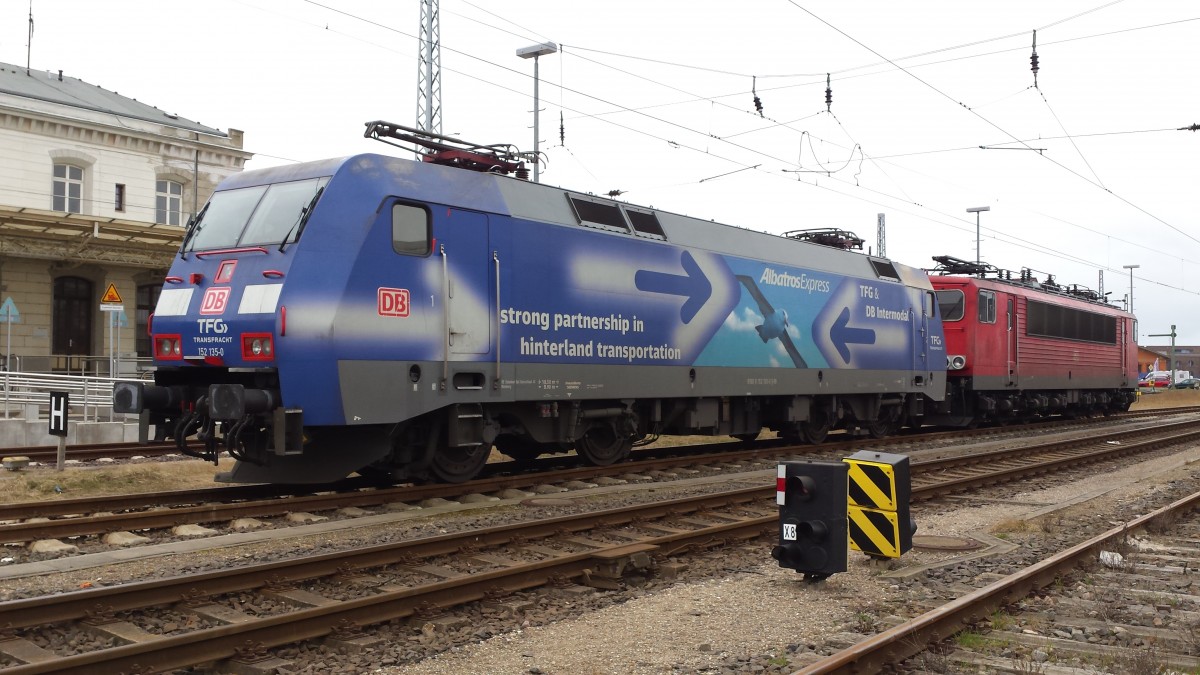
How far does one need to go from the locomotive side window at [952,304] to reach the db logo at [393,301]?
17.0 m

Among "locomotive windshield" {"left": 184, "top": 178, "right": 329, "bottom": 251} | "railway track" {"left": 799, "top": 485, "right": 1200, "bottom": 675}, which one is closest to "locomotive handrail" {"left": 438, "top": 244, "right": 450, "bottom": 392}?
"locomotive windshield" {"left": 184, "top": 178, "right": 329, "bottom": 251}

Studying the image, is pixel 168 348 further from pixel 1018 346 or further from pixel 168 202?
pixel 168 202

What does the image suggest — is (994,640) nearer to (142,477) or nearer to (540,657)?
(540,657)

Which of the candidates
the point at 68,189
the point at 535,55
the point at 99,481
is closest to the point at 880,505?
the point at 99,481

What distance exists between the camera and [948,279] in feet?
80.5

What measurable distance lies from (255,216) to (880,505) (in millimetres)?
7016

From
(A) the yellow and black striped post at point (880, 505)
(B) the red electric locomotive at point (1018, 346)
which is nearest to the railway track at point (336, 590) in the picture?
(A) the yellow and black striped post at point (880, 505)

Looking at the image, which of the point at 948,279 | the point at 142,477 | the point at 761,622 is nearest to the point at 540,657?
the point at 761,622

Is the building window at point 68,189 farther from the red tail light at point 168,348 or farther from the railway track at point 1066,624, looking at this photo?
the railway track at point 1066,624

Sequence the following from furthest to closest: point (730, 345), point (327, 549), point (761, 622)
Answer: point (730, 345), point (327, 549), point (761, 622)

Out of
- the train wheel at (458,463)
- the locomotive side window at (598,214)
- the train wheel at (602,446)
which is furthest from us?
the train wheel at (602,446)

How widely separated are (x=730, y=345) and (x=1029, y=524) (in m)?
5.89

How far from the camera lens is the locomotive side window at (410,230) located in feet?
34.2

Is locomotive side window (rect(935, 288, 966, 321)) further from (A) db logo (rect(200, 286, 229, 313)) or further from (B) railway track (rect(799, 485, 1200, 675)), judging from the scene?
(A) db logo (rect(200, 286, 229, 313))
